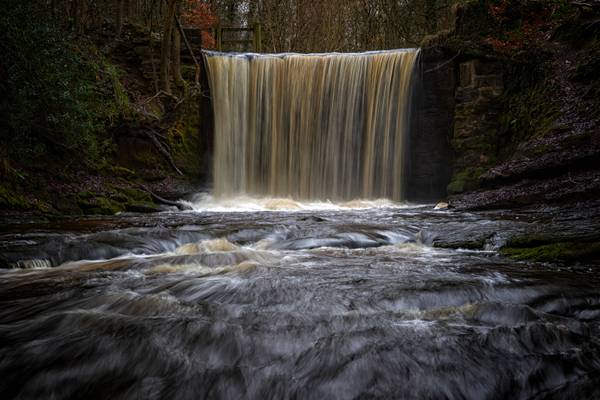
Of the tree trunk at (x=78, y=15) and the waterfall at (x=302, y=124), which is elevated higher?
the tree trunk at (x=78, y=15)

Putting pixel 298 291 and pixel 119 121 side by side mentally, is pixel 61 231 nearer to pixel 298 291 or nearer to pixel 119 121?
pixel 298 291

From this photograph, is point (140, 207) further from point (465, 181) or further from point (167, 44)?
point (465, 181)

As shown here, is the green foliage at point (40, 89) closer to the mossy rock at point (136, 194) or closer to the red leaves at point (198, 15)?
the mossy rock at point (136, 194)

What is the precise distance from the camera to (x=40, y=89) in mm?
8531

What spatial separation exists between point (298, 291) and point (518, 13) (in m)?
12.0

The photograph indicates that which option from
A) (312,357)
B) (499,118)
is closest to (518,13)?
(499,118)

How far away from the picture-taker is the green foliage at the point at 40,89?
779cm

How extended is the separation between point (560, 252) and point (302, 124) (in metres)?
10.9

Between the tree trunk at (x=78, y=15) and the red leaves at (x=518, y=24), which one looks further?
the tree trunk at (x=78, y=15)

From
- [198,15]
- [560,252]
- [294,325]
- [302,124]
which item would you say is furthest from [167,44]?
[294,325]

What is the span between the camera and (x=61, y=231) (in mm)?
7094

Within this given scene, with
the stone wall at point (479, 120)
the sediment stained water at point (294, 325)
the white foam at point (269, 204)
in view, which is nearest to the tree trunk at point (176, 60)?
the white foam at point (269, 204)

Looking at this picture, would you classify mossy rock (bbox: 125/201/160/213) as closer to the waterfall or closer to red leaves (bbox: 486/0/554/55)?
the waterfall

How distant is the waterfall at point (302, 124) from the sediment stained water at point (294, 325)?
8.69 m
